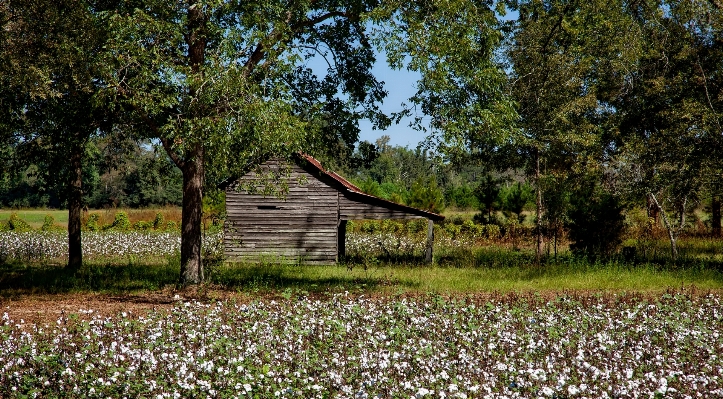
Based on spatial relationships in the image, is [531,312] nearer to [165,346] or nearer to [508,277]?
[165,346]

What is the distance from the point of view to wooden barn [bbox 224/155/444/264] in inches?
1095

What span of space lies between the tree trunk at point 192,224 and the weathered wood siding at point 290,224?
964 centimetres

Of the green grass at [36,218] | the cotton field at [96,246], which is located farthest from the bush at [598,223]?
the green grass at [36,218]

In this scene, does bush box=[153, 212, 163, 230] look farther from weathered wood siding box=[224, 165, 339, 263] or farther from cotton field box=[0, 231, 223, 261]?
weathered wood siding box=[224, 165, 339, 263]

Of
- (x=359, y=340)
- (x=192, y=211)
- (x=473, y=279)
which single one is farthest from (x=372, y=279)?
(x=359, y=340)

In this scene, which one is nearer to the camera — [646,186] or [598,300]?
[598,300]

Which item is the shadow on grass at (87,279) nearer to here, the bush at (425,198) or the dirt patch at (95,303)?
the dirt patch at (95,303)

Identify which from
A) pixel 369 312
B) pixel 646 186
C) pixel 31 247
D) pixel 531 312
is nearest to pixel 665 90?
pixel 646 186

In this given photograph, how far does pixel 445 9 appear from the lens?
52.9 feet

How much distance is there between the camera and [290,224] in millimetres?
28219

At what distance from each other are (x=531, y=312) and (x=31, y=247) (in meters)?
25.0

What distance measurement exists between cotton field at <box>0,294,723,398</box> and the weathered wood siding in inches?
580

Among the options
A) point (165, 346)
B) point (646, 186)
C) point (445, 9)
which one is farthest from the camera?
point (646, 186)

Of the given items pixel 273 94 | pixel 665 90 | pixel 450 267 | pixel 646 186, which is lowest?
pixel 450 267
